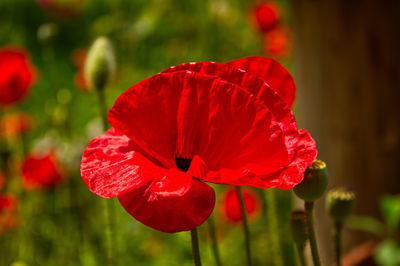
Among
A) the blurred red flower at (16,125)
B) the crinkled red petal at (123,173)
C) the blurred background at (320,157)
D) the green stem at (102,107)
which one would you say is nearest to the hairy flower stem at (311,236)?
the crinkled red petal at (123,173)

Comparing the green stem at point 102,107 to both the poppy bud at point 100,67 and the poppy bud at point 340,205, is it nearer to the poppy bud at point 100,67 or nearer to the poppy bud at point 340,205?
the poppy bud at point 100,67

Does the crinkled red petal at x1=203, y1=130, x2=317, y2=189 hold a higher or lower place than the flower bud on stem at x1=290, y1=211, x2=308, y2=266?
higher

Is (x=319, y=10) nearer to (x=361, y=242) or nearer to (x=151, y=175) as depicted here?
(x=361, y=242)

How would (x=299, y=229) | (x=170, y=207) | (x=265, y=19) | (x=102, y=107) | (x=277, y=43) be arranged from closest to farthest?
(x=170, y=207)
(x=299, y=229)
(x=102, y=107)
(x=265, y=19)
(x=277, y=43)

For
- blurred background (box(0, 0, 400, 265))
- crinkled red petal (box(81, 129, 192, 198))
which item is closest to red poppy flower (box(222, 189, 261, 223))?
blurred background (box(0, 0, 400, 265))

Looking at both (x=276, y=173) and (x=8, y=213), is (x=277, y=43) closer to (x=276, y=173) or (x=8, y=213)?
(x=8, y=213)

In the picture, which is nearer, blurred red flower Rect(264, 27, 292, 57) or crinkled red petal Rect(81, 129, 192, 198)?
crinkled red petal Rect(81, 129, 192, 198)

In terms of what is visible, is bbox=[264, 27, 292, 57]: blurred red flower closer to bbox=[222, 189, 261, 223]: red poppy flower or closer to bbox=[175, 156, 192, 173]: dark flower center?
bbox=[222, 189, 261, 223]: red poppy flower

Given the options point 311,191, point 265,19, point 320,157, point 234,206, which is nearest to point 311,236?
point 311,191
